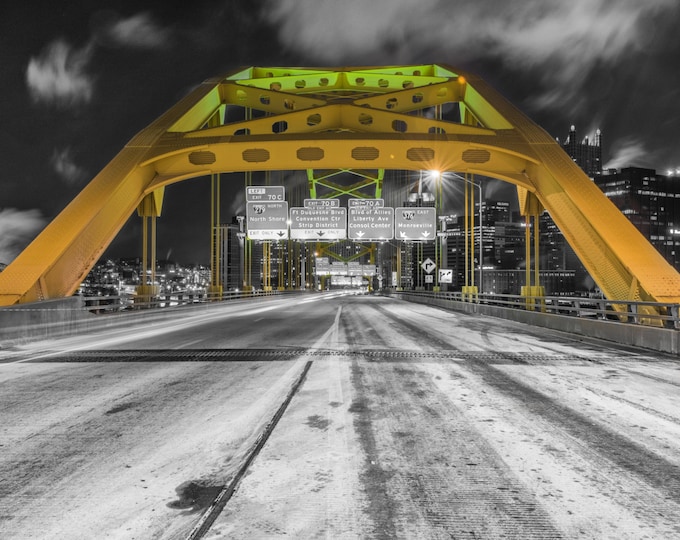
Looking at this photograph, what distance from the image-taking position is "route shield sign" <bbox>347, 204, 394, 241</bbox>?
31.7 meters

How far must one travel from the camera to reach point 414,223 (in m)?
31.3

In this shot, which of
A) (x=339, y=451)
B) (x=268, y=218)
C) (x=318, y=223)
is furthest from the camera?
(x=318, y=223)

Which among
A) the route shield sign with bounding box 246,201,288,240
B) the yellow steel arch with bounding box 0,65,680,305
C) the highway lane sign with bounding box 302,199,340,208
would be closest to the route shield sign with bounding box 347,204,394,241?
the highway lane sign with bounding box 302,199,340,208

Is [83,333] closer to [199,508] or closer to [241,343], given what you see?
[241,343]

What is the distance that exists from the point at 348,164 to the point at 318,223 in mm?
14055

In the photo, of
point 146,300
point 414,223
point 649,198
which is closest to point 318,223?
point 414,223

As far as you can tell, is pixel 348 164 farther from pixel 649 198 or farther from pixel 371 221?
pixel 649 198

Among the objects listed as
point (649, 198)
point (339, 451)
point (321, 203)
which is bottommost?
point (339, 451)

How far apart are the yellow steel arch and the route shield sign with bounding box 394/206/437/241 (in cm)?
954

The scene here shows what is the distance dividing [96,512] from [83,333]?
40.6ft

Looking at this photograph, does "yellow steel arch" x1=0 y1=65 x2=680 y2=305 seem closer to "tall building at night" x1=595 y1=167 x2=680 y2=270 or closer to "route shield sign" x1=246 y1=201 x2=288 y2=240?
"route shield sign" x1=246 y1=201 x2=288 y2=240

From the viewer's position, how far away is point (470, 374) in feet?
21.7

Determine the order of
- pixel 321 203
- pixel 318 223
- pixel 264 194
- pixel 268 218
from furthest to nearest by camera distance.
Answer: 1. pixel 318 223
2. pixel 321 203
3. pixel 264 194
4. pixel 268 218

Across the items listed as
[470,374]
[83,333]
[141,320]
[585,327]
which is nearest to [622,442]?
[470,374]
